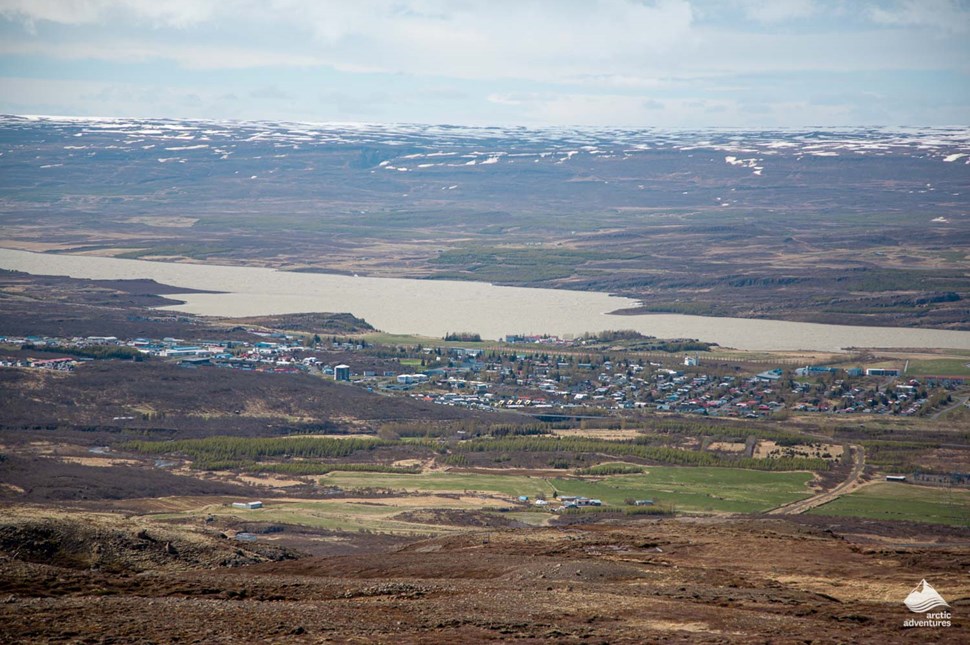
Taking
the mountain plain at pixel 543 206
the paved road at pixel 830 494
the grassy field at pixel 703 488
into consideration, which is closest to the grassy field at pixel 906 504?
the paved road at pixel 830 494

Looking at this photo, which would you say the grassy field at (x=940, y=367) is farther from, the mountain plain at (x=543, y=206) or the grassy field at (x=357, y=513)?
the grassy field at (x=357, y=513)

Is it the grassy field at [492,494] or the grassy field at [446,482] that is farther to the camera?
the grassy field at [446,482]

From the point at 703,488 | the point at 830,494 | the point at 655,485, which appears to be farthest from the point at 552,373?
the point at 830,494

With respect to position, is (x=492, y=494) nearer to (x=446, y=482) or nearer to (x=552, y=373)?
(x=446, y=482)

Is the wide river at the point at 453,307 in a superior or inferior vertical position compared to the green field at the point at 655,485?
superior

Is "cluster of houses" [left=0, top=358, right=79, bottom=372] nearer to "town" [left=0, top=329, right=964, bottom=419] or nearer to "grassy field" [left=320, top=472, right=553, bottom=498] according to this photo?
"town" [left=0, top=329, right=964, bottom=419]

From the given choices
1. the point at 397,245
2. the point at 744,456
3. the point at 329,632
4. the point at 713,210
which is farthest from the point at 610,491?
the point at 713,210

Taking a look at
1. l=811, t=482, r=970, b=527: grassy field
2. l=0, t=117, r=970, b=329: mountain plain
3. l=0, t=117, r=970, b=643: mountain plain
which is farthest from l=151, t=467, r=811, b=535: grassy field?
l=0, t=117, r=970, b=329: mountain plain
